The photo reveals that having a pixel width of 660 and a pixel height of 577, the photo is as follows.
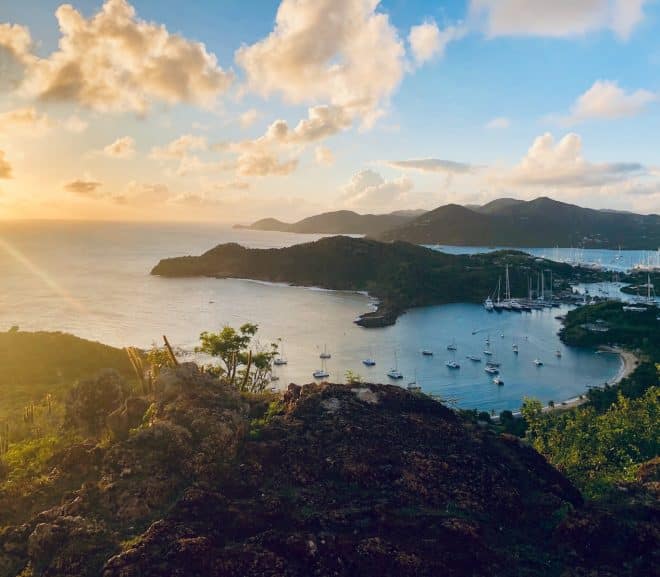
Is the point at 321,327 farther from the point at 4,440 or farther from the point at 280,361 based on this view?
the point at 4,440

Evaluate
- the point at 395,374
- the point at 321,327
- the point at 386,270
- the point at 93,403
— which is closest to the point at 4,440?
the point at 93,403

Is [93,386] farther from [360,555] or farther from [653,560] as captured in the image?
[653,560]

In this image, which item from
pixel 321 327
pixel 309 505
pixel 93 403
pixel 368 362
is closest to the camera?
pixel 309 505

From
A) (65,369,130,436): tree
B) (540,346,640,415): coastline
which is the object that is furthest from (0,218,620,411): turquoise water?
(65,369,130,436): tree

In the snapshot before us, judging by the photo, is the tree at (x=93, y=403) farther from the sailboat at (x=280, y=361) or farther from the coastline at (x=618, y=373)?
the sailboat at (x=280, y=361)

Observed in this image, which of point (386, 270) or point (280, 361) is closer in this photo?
point (280, 361)

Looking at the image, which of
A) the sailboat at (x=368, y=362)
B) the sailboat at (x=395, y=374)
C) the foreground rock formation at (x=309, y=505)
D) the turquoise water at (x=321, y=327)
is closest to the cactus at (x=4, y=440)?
the foreground rock formation at (x=309, y=505)

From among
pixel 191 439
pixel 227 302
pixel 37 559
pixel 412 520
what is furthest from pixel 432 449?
pixel 227 302
